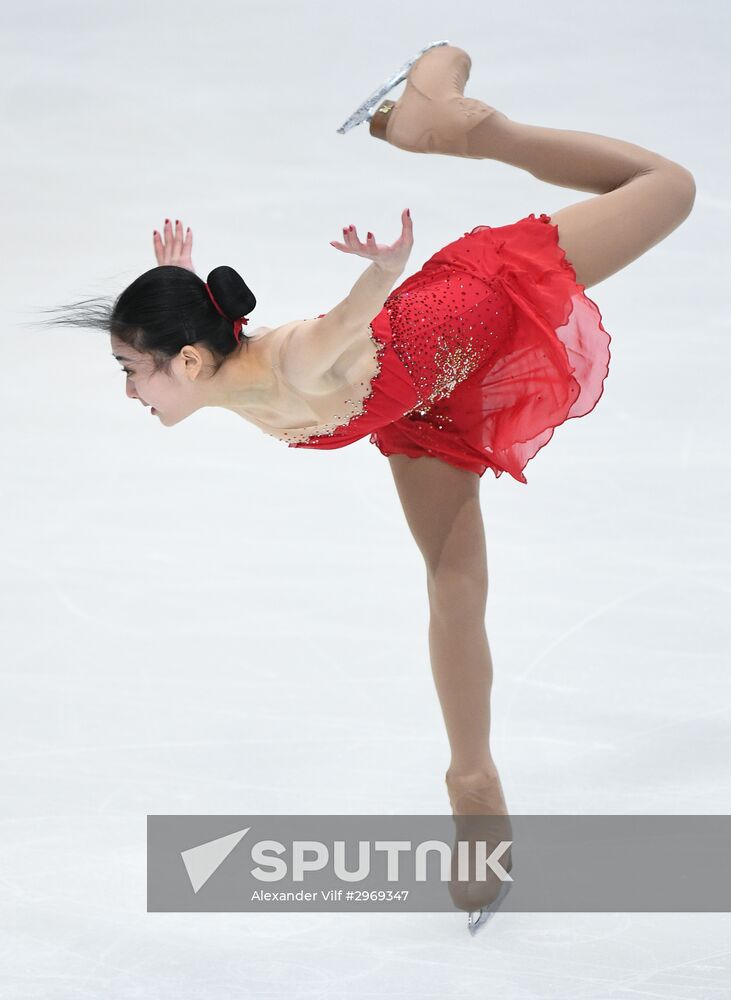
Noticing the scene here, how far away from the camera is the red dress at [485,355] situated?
248cm

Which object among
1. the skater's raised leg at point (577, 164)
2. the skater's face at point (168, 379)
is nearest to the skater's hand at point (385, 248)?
the skater's face at point (168, 379)

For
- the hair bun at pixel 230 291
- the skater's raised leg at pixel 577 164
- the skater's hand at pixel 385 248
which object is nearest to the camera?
the skater's hand at pixel 385 248

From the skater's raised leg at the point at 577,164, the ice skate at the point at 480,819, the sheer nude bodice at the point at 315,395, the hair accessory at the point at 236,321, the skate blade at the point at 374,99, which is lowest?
the ice skate at the point at 480,819

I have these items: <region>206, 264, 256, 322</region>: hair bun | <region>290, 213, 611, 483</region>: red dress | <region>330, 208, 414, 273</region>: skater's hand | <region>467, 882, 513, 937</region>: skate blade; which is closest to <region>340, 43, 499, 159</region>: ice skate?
<region>290, 213, 611, 483</region>: red dress

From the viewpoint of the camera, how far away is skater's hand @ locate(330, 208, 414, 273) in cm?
201

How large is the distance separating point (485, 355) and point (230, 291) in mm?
562

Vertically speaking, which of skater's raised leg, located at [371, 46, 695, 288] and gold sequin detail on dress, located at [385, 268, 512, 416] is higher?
skater's raised leg, located at [371, 46, 695, 288]

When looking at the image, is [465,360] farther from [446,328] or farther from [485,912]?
[485,912]

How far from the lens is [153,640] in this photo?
330 cm

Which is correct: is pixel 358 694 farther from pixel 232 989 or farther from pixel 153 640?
pixel 232 989

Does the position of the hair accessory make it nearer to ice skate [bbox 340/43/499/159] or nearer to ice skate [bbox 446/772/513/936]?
ice skate [bbox 340/43/499/159]

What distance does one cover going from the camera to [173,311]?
224 centimetres

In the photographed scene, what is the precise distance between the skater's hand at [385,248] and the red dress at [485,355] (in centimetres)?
41

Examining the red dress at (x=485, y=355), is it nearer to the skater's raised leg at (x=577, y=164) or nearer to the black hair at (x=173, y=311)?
the skater's raised leg at (x=577, y=164)
